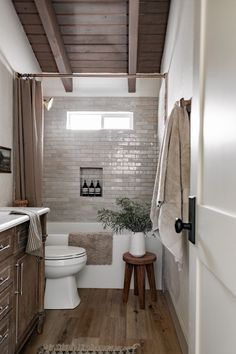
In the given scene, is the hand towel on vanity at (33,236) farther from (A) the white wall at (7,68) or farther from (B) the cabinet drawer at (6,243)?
(A) the white wall at (7,68)

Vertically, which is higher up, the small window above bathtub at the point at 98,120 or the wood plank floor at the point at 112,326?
the small window above bathtub at the point at 98,120

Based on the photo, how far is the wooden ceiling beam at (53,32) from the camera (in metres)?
2.93

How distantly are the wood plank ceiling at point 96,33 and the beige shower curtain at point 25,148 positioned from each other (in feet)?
2.26

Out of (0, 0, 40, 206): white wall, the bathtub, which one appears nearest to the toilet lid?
the bathtub

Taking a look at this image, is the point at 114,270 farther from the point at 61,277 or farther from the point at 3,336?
the point at 3,336

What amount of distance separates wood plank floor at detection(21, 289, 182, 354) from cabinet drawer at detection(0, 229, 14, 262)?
0.82 metres

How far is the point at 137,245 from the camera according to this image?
9.88 ft

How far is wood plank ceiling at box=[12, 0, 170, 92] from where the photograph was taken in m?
3.19

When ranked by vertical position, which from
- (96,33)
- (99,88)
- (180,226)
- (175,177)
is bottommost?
(180,226)

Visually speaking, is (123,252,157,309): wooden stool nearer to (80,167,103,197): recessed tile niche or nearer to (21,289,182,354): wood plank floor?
(21,289,182,354): wood plank floor

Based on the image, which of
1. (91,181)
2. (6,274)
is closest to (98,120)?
(91,181)

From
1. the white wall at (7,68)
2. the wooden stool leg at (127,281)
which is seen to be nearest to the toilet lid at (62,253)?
the wooden stool leg at (127,281)

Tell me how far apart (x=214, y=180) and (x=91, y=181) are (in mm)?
3704

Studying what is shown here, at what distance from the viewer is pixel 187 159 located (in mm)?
1887
